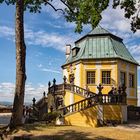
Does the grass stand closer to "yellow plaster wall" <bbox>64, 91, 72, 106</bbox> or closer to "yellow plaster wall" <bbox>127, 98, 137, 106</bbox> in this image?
"yellow plaster wall" <bbox>64, 91, 72, 106</bbox>

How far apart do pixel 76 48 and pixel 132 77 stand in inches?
293

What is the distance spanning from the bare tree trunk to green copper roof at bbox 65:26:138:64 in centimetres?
1666

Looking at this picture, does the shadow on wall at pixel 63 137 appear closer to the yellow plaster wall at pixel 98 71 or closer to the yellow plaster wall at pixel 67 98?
the yellow plaster wall at pixel 67 98

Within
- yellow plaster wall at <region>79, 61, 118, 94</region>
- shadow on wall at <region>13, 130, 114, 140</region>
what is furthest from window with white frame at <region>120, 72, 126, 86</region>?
shadow on wall at <region>13, 130, 114, 140</region>

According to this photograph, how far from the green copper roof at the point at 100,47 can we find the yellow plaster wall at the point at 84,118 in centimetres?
1101

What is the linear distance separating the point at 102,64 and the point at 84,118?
10.9 metres

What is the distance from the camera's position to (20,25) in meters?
21.3

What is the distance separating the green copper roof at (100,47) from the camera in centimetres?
3753

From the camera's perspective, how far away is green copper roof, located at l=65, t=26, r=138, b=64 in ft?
123

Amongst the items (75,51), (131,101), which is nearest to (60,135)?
(131,101)

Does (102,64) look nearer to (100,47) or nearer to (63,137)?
(100,47)

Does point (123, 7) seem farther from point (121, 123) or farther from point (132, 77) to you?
point (132, 77)

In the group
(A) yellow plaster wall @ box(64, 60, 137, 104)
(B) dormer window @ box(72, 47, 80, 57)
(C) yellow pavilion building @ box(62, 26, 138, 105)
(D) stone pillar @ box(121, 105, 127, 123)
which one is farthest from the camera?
(B) dormer window @ box(72, 47, 80, 57)

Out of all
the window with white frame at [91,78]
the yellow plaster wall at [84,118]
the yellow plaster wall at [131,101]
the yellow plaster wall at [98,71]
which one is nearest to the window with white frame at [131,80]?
the yellow plaster wall at [131,101]
